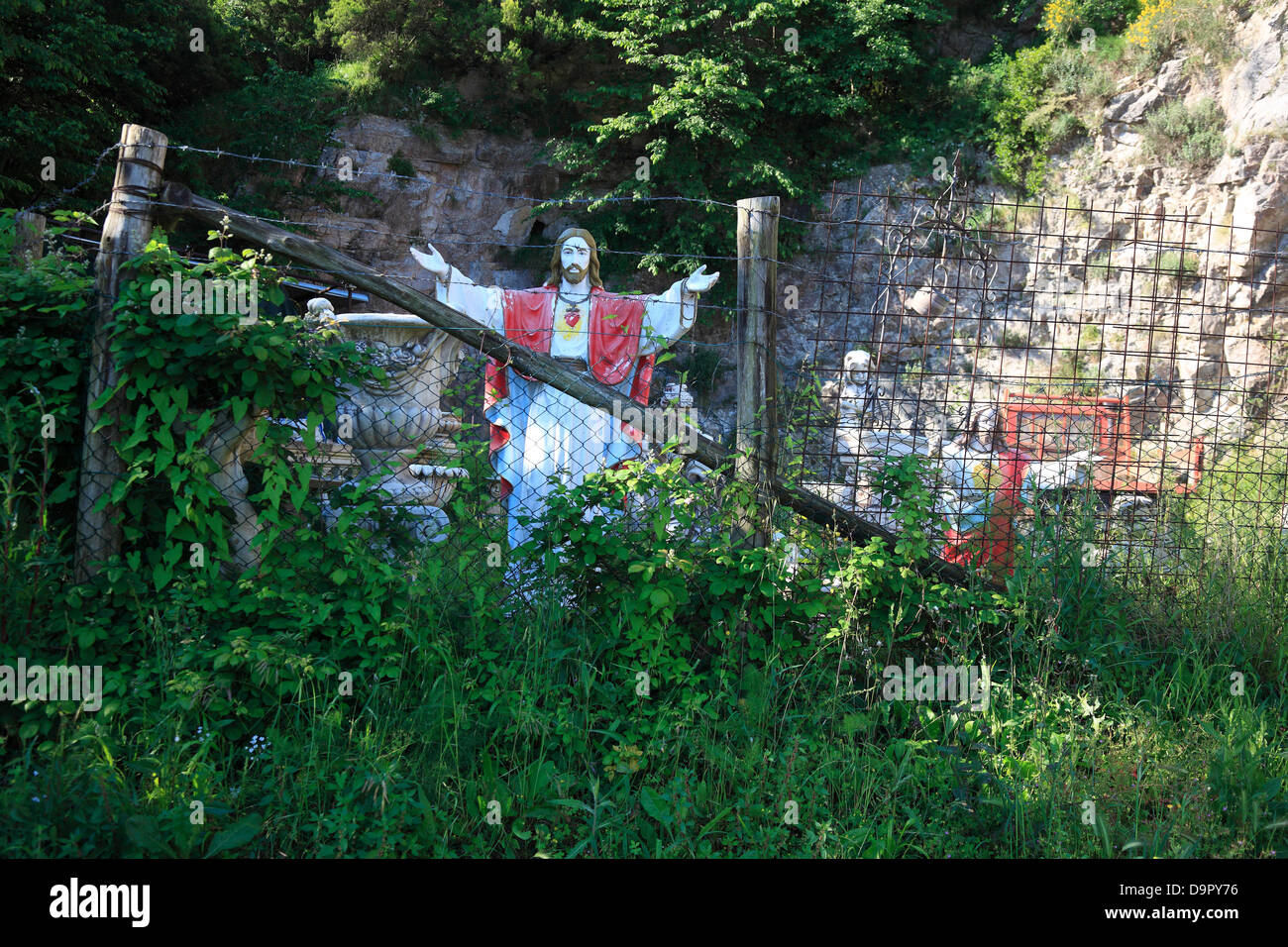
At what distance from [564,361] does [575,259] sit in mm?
644

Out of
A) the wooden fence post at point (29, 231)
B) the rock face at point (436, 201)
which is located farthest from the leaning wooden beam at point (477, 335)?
the rock face at point (436, 201)

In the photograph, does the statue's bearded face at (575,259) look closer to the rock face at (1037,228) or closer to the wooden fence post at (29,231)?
the wooden fence post at (29,231)

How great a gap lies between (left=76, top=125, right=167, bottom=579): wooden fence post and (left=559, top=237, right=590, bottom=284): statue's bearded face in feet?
8.15

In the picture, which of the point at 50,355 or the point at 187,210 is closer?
the point at 50,355

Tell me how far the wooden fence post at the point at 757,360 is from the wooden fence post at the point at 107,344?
Result: 2274 mm

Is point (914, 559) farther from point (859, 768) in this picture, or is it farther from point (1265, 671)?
point (1265, 671)

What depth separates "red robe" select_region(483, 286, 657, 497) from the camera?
17.4 feet

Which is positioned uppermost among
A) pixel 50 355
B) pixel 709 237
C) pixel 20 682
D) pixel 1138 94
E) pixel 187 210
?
pixel 1138 94

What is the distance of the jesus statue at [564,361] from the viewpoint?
5.10 metres

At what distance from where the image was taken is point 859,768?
10.0 feet

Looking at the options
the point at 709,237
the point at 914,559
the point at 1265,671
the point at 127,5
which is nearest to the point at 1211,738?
the point at 1265,671
